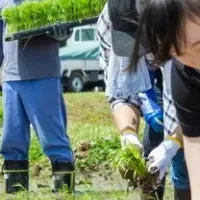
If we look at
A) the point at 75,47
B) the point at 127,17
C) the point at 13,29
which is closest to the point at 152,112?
the point at 13,29

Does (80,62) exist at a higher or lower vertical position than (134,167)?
lower

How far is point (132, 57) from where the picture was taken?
3.36 metres

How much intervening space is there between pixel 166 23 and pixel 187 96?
0.65 meters

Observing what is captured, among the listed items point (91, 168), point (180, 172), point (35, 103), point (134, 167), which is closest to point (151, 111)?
point (180, 172)

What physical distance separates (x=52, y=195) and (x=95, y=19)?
110cm

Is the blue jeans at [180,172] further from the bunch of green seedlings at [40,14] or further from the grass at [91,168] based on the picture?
the bunch of green seedlings at [40,14]

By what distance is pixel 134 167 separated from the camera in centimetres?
480

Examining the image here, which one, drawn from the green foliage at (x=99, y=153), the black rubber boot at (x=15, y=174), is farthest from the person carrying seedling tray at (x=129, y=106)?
the green foliage at (x=99, y=153)

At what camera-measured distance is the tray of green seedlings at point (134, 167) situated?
479 centimetres

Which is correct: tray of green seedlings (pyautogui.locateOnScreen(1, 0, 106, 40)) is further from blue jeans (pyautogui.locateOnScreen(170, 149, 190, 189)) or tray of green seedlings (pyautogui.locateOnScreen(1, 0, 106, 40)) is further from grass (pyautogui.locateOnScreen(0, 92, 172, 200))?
blue jeans (pyautogui.locateOnScreen(170, 149, 190, 189))

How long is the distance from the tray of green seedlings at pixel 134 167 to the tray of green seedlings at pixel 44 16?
1.34 meters

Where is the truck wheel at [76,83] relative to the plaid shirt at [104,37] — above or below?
below

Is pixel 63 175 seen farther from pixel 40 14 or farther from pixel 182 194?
pixel 182 194

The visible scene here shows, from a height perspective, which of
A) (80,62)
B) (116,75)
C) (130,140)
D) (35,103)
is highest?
(116,75)
